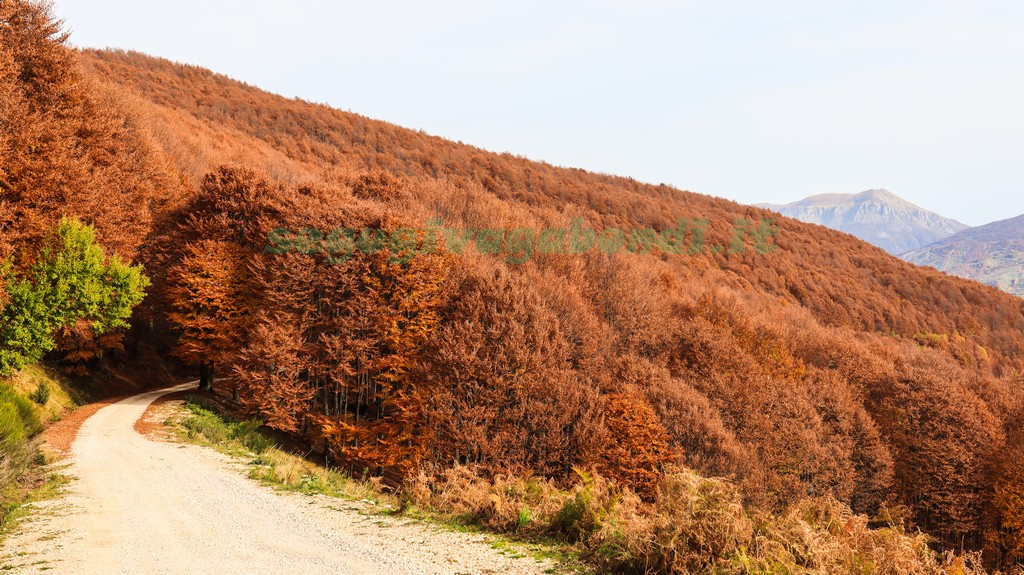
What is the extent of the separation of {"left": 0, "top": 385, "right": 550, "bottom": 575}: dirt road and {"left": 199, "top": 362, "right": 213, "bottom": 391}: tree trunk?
1784 centimetres

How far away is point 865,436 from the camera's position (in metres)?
43.1

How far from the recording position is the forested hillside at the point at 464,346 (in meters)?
28.0

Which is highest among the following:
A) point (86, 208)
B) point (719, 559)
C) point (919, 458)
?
point (86, 208)

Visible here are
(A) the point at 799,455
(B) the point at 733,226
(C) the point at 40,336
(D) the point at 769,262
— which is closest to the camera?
(C) the point at 40,336

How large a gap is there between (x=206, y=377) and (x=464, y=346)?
17.2 metres

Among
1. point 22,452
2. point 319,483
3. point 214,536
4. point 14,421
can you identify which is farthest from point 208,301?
point 214,536

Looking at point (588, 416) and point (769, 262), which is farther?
point (769, 262)

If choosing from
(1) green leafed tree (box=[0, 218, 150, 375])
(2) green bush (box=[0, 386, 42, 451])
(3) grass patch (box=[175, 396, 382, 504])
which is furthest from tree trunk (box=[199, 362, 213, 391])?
(2) green bush (box=[0, 386, 42, 451])

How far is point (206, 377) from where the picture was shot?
1352 inches

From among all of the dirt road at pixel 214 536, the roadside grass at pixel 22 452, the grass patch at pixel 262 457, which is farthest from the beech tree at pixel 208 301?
the dirt road at pixel 214 536

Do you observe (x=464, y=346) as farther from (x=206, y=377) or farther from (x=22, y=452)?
(x=22, y=452)

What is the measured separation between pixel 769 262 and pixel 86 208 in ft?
392

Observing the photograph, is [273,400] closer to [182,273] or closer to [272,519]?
[182,273]

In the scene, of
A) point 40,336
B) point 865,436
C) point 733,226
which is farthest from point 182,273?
point 733,226
